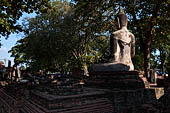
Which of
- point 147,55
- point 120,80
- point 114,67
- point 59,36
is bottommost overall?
point 120,80

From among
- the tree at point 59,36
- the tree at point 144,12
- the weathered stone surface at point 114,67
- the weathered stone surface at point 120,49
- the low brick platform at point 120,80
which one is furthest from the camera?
the tree at point 59,36

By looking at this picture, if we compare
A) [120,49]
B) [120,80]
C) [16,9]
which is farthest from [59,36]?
[120,80]

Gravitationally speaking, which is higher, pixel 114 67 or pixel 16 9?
pixel 16 9

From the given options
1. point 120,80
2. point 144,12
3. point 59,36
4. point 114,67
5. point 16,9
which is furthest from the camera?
point 59,36

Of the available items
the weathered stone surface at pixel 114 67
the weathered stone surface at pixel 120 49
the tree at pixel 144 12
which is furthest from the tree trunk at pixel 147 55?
the weathered stone surface at pixel 114 67

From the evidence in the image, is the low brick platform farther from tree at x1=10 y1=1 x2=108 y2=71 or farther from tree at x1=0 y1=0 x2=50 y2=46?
tree at x1=10 y1=1 x2=108 y2=71

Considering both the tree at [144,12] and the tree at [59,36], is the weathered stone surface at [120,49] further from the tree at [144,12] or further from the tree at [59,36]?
the tree at [59,36]

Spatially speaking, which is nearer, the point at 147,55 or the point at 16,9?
the point at 16,9

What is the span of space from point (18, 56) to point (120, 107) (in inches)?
1563

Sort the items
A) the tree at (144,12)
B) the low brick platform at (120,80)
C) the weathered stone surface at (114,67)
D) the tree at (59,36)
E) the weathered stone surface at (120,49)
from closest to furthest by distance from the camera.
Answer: the low brick platform at (120,80) → the weathered stone surface at (114,67) → the weathered stone surface at (120,49) → the tree at (144,12) → the tree at (59,36)

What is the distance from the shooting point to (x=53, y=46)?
19.0 metres

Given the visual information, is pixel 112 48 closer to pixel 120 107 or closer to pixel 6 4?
pixel 120 107

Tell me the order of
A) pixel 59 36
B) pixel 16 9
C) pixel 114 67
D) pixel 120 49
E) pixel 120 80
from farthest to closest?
1. pixel 59 36
2. pixel 16 9
3. pixel 120 49
4. pixel 114 67
5. pixel 120 80

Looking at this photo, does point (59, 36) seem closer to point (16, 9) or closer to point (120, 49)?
point (16, 9)
